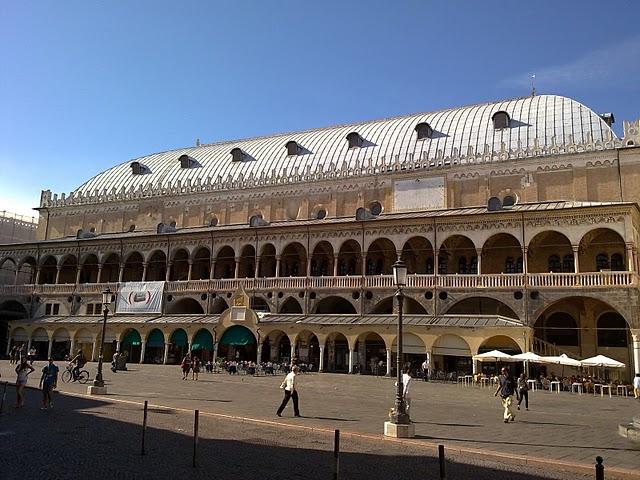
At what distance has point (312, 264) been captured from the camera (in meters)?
46.3

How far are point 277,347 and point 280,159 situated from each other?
19.0m

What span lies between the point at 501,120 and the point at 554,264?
12.7m

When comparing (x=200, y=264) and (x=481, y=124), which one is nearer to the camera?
(x=481, y=124)

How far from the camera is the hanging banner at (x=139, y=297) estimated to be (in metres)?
47.1

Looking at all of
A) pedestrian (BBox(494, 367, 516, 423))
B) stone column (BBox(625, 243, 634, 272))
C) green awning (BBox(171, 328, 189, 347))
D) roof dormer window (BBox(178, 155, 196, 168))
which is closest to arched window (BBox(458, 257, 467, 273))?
stone column (BBox(625, 243, 634, 272))

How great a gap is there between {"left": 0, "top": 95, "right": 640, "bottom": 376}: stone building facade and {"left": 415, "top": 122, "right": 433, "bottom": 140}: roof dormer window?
0.21m

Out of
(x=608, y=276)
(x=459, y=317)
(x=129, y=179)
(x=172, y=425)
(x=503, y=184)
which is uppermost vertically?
(x=129, y=179)

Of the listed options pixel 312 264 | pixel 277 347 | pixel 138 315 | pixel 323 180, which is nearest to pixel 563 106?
pixel 323 180

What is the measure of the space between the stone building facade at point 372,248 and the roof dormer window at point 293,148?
0.14 m

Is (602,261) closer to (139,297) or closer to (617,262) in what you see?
(617,262)

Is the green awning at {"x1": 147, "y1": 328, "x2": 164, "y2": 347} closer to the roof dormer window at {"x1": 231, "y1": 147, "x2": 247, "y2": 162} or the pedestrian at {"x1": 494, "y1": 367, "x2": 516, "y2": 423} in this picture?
the roof dormer window at {"x1": 231, "y1": 147, "x2": 247, "y2": 162}

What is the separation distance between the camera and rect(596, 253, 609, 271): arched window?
36312 mm

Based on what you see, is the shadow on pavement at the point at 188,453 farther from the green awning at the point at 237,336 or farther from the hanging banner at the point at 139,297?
the hanging banner at the point at 139,297

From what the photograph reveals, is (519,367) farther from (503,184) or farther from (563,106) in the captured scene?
(563,106)
